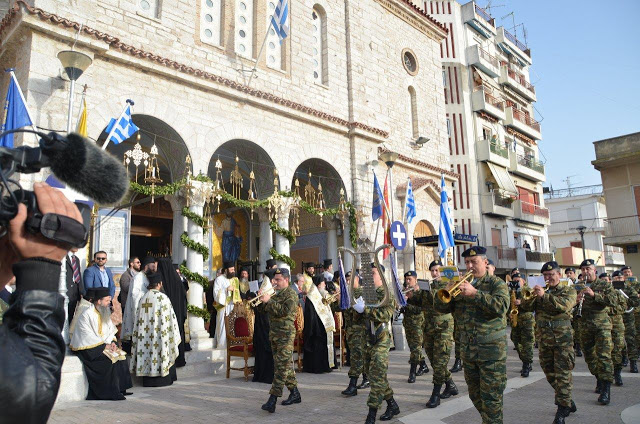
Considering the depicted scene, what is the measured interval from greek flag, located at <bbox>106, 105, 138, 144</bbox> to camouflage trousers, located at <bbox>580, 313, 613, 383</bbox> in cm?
935

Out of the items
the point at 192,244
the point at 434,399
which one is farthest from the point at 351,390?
the point at 192,244

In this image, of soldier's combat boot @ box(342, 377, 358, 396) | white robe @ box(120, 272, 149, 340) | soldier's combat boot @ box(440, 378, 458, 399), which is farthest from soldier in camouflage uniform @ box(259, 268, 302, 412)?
white robe @ box(120, 272, 149, 340)

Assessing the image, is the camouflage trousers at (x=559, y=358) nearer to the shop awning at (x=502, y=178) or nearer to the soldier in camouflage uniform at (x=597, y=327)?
the soldier in camouflage uniform at (x=597, y=327)

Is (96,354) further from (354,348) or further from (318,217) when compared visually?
(318,217)

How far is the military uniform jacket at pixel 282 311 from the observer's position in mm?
7289

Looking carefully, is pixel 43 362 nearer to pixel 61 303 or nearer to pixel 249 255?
pixel 61 303

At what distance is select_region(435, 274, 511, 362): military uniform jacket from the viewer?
5.08 meters

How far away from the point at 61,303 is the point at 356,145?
50.6 ft

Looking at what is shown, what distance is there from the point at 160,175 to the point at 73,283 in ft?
25.1

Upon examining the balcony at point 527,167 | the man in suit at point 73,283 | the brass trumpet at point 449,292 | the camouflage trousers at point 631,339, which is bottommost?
the camouflage trousers at point 631,339

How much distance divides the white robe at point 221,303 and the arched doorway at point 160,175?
2784 millimetres

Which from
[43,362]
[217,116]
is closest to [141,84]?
[217,116]

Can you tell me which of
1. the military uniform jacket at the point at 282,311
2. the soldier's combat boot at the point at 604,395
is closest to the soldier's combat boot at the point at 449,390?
the soldier's combat boot at the point at 604,395

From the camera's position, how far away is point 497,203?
96.6ft
